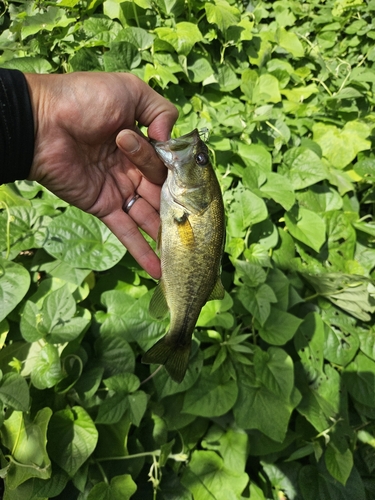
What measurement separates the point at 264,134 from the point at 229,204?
0.76m

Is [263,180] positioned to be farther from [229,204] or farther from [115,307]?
[115,307]

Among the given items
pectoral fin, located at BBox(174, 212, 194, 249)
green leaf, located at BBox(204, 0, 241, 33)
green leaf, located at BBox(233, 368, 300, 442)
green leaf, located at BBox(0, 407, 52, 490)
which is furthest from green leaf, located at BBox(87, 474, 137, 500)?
green leaf, located at BBox(204, 0, 241, 33)

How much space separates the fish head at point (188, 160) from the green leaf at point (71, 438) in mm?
1088

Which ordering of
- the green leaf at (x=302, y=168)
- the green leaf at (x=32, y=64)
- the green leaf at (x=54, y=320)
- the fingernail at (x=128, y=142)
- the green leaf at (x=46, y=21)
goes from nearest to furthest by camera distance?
the fingernail at (x=128, y=142), the green leaf at (x=54, y=320), the green leaf at (x=32, y=64), the green leaf at (x=46, y=21), the green leaf at (x=302, y=168)

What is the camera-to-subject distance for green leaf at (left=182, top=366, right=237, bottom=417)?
1797 millimetres

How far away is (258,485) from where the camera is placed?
6.95 ft

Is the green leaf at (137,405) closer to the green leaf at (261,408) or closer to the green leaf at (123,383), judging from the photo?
the green leaf at (123,383)

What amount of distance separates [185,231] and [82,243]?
789 mm

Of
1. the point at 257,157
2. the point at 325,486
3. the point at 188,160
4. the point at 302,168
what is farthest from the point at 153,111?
the point at 325,486

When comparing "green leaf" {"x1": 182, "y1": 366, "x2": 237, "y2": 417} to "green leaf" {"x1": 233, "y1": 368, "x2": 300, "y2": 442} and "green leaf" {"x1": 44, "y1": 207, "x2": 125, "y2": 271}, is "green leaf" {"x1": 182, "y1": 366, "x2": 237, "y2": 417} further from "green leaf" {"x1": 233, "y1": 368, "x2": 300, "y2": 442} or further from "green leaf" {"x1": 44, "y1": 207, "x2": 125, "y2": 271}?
"green leaf" {"x1": 44, "y1": 207, "x2": 125, "y2": 271}

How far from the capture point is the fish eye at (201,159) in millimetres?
1271

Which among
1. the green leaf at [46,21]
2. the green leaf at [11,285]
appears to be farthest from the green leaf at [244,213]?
the green leaf at [46,21]

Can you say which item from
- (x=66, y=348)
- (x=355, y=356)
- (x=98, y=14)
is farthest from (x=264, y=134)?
(x=66, y=348)

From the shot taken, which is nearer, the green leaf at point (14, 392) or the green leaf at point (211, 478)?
the green leaf at point (14, 392)
